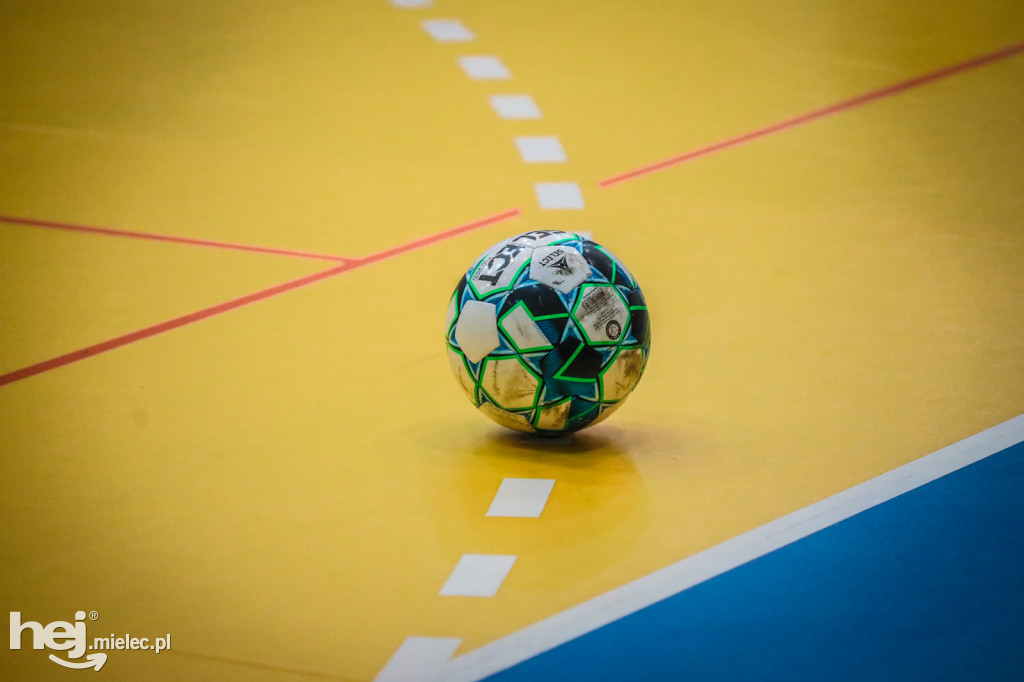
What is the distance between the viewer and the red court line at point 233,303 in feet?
20.2

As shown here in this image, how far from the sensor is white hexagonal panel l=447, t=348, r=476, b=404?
16.6ft

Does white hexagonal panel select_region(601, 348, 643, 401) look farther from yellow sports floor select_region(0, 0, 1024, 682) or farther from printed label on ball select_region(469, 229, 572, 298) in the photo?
printed label on ball select_region(469, 229, 572, 298)

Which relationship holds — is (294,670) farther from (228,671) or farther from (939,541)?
(939,541)

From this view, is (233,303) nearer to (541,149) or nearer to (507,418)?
(507,418)

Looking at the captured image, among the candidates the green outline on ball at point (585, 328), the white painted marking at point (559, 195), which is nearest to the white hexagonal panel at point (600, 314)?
the green outline on ball at point (585, 328)

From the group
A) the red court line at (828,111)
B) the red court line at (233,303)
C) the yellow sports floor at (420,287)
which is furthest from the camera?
the red court line at (828,111)

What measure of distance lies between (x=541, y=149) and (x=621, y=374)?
4.28 meters

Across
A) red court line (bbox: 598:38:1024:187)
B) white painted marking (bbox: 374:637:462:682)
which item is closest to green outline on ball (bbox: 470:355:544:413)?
white painted marking (bbox: 374:637:462:682)

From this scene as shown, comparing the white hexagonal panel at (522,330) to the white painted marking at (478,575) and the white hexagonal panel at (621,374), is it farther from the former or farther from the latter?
the white painted marking at (478,575)

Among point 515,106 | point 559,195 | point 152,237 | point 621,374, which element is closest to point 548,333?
point 621,374

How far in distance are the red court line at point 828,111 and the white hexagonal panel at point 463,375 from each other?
365 centimetres

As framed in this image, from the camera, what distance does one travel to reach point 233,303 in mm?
7000

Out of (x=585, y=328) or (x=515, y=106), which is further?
(x=515, y=106)

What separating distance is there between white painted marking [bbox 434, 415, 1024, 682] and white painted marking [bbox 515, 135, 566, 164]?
14.3 ft
